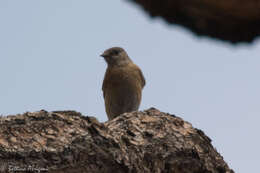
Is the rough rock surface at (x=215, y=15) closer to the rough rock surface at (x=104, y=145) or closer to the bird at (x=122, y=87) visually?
the rough rock surface at (x=104, y=145)

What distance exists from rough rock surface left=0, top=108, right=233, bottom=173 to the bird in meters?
3.16

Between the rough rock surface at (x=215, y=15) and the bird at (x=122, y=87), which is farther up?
the rough rock surface at (x=215, y=15)

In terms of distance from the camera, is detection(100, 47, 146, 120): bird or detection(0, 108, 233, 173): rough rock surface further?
detection(100, 47, 146, 120): bird

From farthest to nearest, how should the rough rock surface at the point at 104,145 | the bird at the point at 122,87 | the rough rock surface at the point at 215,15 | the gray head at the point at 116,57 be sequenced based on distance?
the gray head at the point at 116,57, the bird at the point at 122,87, the rough rock surface at the point at 104,145, the rough rock surface at the point at 215,15

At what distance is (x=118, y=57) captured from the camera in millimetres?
10820

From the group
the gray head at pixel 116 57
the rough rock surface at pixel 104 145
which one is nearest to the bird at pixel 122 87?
the gray head at pixel 116 57

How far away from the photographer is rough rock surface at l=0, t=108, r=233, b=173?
5.24 meters

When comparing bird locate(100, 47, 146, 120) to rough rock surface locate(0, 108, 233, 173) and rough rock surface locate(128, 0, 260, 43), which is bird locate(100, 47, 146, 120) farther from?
rough rock surface locate(128, 0, 260, 43)

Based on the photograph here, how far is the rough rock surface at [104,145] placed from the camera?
524 centimetres

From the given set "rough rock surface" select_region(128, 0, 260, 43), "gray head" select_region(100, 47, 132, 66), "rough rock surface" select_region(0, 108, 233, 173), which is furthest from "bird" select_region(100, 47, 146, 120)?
"rough rock surface" select_region(128, 0, 260, 43)

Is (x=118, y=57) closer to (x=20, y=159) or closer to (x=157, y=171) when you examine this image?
(x=157, y=171)

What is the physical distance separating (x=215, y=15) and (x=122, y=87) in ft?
30.5

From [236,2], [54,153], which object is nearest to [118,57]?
[54,153]

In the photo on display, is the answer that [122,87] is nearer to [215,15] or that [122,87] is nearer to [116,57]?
[116,57]
